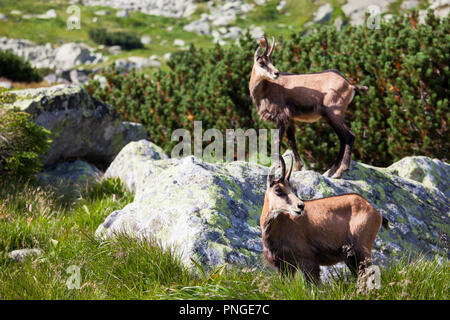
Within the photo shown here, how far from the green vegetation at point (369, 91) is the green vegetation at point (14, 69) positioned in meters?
11.5

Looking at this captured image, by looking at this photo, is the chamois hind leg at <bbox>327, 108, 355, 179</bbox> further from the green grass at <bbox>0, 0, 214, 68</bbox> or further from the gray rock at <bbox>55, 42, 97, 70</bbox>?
the gray rock at <bbox>55, 42, 97, 70</bbox>

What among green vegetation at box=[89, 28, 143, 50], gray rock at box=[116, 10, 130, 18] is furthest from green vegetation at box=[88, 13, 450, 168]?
gray rock at box=[116, 10, 130, 18]

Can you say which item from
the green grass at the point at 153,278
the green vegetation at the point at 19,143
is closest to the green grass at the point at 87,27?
the green vegetation at the point at 19,143

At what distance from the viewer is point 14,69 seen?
66.1ft

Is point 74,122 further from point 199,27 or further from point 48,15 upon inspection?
point 48,15

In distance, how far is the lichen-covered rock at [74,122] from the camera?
841cm

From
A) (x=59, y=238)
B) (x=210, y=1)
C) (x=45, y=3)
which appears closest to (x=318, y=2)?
(x=210, y=1)

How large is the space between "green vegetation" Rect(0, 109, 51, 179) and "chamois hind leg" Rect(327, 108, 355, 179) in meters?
5.02

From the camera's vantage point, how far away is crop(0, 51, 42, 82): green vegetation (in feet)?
65.1

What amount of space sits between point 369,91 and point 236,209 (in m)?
5.23

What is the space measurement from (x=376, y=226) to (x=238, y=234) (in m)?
1.44

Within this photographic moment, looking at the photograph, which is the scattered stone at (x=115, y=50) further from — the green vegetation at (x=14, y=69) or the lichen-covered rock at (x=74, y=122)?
the lichen-covered rock at (x=74, y=122)

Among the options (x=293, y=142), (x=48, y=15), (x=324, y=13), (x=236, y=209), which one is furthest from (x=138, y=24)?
(x=236, y=209)
